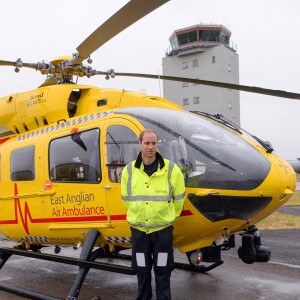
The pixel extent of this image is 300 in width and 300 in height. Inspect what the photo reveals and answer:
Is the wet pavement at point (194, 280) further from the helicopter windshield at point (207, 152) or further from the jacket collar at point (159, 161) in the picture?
the jacket collar at point (159, 161)

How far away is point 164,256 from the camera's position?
4508 mm

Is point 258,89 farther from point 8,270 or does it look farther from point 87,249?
point 8,270

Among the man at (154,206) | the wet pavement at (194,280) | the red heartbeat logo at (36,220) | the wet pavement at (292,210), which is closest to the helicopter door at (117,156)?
the red heartbeat logo at (36,220)

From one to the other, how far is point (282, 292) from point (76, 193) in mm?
2912

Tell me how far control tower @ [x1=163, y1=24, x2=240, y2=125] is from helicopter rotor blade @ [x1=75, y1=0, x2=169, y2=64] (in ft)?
133

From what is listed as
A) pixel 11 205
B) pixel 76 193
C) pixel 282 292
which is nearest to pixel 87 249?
pixel 76 193

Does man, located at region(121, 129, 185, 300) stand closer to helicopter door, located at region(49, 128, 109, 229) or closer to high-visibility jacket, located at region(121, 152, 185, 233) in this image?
high-visibility jacket, located at region(121, 152, 185, 233)

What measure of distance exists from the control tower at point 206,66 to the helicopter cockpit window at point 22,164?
39698 mm

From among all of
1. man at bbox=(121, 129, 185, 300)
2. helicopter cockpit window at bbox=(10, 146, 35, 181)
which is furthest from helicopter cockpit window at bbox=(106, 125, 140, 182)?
helicopter cockpit window at bbox=(10, 146, 35, 181)

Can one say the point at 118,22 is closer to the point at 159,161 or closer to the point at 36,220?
the point at 159,161

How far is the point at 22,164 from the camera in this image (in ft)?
21.7

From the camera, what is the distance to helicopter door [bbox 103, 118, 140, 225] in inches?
203

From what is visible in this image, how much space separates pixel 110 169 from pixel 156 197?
1.01 m

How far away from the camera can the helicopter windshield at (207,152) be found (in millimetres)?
4754
